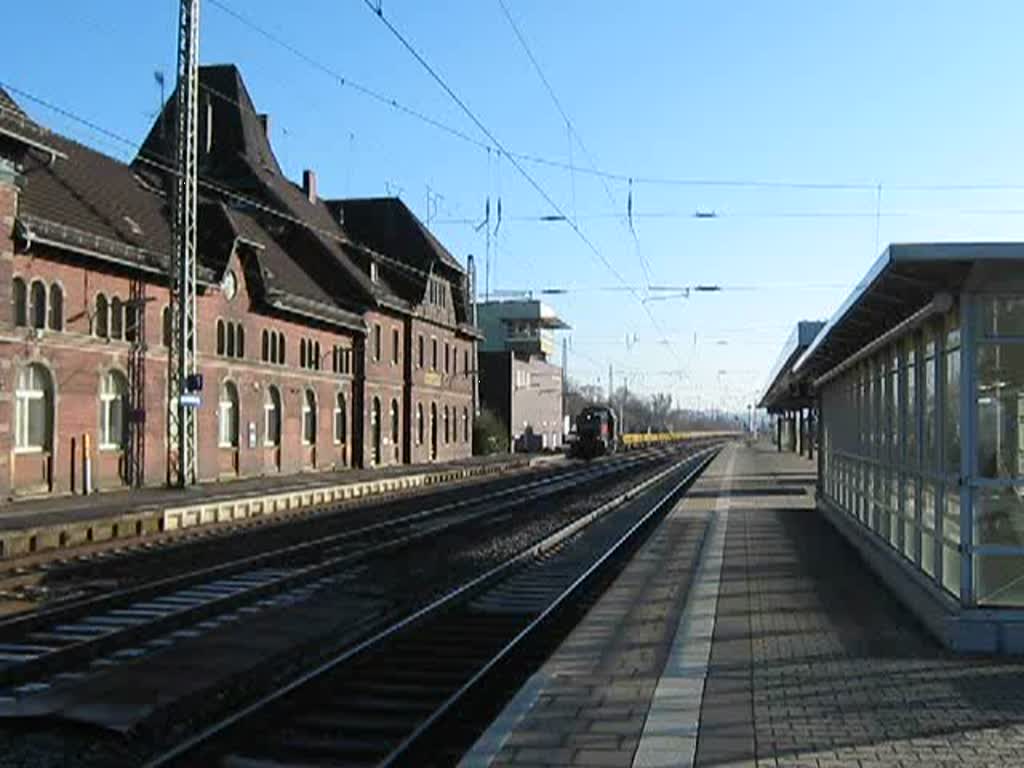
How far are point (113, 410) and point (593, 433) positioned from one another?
47.3 metres

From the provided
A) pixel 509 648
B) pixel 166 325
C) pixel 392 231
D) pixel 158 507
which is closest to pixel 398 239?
pixel 392 231

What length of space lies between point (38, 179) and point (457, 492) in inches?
632

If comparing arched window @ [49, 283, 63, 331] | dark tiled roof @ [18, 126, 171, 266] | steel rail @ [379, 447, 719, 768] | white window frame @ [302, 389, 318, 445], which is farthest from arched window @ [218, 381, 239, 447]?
steel rail @ [379, 447, 719, 768]

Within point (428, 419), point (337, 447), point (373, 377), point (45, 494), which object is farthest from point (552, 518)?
point (428, 419)

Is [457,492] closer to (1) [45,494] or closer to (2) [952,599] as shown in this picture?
(1) [45,494]

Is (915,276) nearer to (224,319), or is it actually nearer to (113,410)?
(113,410)

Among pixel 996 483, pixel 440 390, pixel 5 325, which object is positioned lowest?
pixel 996 483

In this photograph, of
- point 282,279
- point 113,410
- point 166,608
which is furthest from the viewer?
point 282,279

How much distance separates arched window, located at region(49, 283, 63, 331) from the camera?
106 ft

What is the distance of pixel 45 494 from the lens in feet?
104

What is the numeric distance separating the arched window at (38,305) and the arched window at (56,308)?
0.33m

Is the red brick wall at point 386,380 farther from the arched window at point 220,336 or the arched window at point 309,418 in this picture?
the arched window at point 220,336

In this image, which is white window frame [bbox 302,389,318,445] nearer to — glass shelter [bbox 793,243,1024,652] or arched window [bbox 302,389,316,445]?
arched window [bbox 302,389,316,445]

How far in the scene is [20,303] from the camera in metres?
30.9
